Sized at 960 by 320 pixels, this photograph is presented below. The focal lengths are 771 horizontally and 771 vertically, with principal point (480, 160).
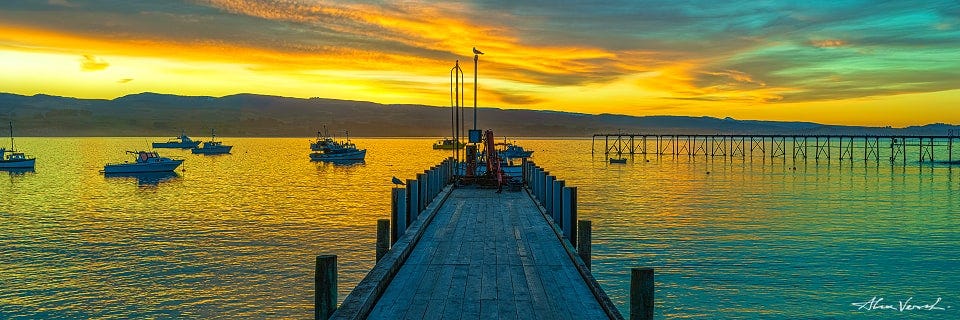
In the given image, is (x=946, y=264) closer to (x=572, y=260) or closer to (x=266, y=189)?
(x=572, y=260)

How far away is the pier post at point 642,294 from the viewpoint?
1052cm

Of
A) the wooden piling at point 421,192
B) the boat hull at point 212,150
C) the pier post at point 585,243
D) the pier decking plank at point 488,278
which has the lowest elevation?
the pier decking plank at point 488,278

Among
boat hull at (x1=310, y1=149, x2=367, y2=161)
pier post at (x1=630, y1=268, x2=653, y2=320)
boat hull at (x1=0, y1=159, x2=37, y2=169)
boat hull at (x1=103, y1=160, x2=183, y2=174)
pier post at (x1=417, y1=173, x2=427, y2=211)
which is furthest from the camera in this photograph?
boat hull at (x1=310, y1=149, x2=367, y2=161)

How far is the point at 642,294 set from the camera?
10.6m

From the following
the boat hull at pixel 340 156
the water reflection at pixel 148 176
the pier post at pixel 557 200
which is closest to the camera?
the pier post at pixel 557 200

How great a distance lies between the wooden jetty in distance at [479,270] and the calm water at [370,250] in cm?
358

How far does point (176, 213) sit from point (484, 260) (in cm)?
3433

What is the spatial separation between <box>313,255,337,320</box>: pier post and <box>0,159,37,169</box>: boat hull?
3841 inches

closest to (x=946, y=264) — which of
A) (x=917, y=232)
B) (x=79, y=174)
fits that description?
(x=917, y=232)

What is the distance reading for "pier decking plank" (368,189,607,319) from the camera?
1127 cm

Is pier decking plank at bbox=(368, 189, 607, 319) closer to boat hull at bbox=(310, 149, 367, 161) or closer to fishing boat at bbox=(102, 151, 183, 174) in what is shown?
fishing boat at bbox=(102, 151, 183, 174)

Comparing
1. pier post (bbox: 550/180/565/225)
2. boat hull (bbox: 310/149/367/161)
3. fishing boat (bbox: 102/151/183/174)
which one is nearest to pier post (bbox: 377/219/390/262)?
pier post (bbox: 550/180/565/225)

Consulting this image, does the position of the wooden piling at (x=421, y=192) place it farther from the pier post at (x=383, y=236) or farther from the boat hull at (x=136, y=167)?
the boat hull at (x=136, y=167)

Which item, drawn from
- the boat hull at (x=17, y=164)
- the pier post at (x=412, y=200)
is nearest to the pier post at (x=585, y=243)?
the pier post at (x=412, y=200)
